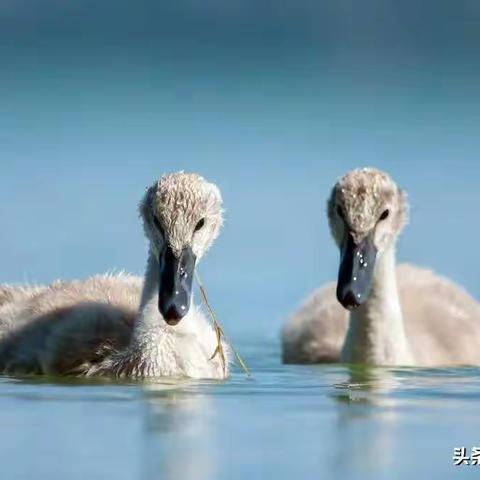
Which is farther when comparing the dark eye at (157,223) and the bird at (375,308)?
the bird at (375,308)

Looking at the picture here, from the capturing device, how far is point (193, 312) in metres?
9.42

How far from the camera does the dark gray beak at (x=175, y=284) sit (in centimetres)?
827

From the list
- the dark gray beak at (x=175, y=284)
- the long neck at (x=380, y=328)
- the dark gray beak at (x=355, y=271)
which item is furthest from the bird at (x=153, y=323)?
the long neck at (x=380, y=328)

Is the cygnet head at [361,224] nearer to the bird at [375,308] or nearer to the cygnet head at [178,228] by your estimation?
the bird at [375,308]

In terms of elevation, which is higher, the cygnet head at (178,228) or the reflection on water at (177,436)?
the cygnet head at (178,228)

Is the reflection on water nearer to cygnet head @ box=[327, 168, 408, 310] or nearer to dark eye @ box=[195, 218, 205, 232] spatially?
dark eye @ box=[195, 218, 205, 232]

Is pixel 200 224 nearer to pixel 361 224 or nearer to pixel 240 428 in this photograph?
pixel 361 224

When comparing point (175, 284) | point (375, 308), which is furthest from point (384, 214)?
point (175, 284)

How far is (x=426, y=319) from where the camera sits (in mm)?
11664

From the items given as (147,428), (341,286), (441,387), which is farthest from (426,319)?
(147,428)

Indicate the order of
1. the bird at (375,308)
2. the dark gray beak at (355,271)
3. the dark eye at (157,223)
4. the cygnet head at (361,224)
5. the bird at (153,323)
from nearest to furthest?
the bird at (153,323) → the dark eye at (157,223) → the dark gray beak at (355,271) → the cygnet head at (361,224) → the bird at (375,308)

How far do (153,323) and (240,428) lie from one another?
217 cm

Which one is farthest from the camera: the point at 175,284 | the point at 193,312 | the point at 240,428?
the point at 193,312

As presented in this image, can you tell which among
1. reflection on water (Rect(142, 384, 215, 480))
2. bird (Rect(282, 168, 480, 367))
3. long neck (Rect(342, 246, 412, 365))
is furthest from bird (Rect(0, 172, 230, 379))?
long neck (Rect(342, 246, 412, 365))
